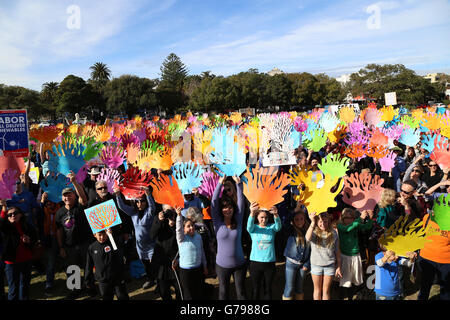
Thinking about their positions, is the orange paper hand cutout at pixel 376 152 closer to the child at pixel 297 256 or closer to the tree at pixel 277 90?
the child at pixel 297 256

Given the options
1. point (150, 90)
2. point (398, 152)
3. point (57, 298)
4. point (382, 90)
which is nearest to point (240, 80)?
point (150, 90)

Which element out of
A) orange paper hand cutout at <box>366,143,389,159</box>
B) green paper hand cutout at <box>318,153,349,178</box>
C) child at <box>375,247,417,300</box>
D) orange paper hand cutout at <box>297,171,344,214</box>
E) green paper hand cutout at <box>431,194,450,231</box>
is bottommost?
child at <box>375,247,417,300</box>

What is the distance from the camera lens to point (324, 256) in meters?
3.43

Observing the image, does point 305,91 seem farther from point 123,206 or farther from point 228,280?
point 228,280

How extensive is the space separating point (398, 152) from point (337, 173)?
11.1 feet

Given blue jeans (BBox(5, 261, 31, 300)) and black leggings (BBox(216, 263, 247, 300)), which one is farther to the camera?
blue jeans (BBox(5, 261, 31, 300))

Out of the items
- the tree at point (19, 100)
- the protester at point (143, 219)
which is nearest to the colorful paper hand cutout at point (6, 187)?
the protester at point (143, 219)

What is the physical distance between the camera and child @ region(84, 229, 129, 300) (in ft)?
11.5

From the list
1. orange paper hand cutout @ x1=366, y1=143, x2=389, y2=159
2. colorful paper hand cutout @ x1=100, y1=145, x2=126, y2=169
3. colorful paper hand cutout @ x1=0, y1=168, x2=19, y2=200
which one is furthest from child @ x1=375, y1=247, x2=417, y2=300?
colorful paper hand cutout @ x1=100, y1=145, x2=126, y2=169

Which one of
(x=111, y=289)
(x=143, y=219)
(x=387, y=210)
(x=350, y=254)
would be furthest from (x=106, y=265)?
(x=387, y=210)

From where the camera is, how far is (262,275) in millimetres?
3566

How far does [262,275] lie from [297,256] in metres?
0.47

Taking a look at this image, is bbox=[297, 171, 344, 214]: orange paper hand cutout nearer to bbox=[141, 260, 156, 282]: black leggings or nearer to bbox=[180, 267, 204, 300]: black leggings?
bbox=[180, 267, 204, 300]: black leggings

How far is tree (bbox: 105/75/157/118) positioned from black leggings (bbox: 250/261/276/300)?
43.2m
